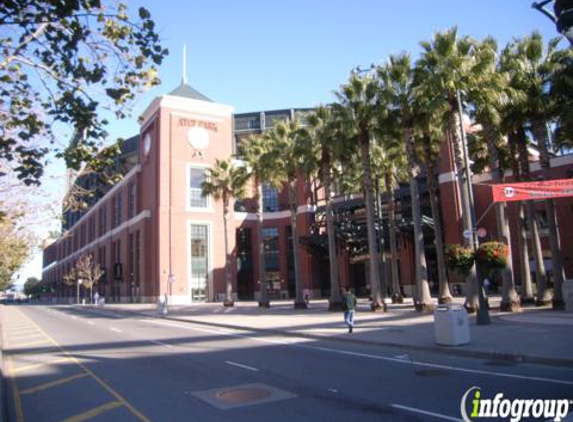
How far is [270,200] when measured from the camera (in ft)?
238

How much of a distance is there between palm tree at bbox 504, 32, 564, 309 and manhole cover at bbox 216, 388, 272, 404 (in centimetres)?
1940

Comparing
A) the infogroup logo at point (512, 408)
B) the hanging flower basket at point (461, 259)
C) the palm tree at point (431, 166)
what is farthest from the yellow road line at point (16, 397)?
the palm tree at point (431, 166)

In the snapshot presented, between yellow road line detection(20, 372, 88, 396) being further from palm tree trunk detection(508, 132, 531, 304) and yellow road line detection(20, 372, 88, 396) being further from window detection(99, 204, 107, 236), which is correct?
window detection(99, 204, 107, 236)

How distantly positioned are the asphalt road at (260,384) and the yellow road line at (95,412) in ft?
0.06

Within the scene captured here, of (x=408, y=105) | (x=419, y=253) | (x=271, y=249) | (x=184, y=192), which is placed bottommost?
(x=419, y=253)

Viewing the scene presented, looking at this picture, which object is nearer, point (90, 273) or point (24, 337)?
point (24, 337)

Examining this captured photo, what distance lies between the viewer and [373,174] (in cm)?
3684

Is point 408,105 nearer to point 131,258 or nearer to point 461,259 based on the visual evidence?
point 461,259

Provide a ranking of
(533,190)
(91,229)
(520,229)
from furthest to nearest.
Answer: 1. (91,229)
2. (520,229)
3. (533,190)

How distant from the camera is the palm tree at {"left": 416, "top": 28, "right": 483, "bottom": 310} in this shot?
22609 millimetres

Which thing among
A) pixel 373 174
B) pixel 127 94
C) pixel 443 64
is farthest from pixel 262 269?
pixel 127 94

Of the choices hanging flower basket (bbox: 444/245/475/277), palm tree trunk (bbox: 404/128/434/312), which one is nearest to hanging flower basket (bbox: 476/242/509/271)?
hanging flower basket (bbox: 444/245/475/277)

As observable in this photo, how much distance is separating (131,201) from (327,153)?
4755 centimetres

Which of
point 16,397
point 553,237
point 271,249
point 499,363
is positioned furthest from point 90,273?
point 499,363
